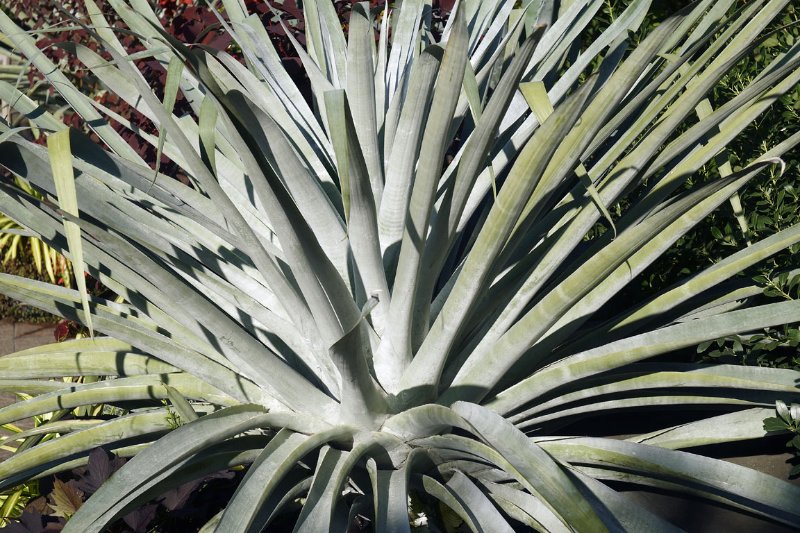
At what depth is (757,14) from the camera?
188 centimetres

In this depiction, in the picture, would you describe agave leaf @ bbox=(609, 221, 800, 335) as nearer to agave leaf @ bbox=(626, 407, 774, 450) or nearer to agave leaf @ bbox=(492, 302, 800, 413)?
agave leaf @ bbox=(492, 302, 800, 413)

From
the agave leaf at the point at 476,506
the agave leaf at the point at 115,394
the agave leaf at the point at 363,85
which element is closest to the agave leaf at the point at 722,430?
the agave leaf at the point at 476,506

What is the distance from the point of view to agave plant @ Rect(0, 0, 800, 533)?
1.42 metres

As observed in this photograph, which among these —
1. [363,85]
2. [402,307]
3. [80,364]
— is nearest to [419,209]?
[402,307]

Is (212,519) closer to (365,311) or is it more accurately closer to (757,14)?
(365,311)

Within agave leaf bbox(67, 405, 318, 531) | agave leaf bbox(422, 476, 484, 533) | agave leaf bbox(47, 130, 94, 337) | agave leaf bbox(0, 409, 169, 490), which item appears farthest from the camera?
agave leaf bbox(0, 409, 169, 490)

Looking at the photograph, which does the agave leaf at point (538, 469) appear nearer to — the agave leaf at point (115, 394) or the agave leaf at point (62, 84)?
the agave leaf at point (115, 394)

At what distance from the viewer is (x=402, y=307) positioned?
5.49 feet

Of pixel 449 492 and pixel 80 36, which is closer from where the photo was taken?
pixel 449 492

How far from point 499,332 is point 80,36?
263cm

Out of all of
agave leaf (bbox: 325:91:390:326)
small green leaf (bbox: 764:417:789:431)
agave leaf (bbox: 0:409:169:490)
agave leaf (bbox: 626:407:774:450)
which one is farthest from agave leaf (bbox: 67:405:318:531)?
small green leaf (bbox: 764:417:789:431)

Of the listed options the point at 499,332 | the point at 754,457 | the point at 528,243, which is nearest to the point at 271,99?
the point at 528,243

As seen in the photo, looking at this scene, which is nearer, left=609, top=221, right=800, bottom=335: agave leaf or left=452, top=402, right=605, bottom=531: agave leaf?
left=452, top=402, right=605, bottom=531: agave leaf

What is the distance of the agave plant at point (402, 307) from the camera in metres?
1.42
